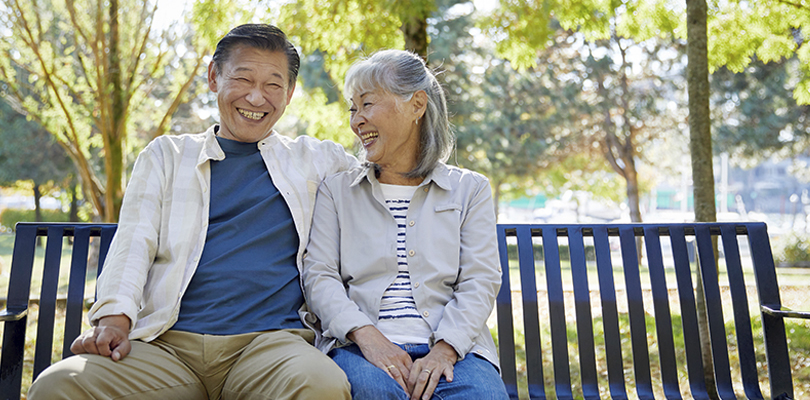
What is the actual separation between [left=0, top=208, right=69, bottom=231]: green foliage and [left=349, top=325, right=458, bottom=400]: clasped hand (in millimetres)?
26516

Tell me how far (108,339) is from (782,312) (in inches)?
109

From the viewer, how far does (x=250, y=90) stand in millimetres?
2695

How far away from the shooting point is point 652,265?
3045mm

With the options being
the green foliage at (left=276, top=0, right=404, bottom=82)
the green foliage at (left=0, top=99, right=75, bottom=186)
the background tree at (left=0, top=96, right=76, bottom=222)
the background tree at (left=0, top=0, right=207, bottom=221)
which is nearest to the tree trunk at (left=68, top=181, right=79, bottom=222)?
the background tree at (left=0, top=96, right=76, bottom=222)

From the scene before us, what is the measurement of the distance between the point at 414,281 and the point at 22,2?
6568 mm

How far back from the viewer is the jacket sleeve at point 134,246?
7.41ft

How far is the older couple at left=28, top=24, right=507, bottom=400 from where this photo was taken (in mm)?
2199

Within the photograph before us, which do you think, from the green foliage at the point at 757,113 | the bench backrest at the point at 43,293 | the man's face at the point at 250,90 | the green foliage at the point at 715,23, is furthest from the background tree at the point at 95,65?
the green foliage at the point at 757,113

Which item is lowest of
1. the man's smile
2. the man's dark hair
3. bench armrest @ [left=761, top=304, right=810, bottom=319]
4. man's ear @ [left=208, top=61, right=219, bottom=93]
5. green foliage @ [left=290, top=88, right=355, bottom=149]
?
bench armrest @ [left=761, top=304, right=810, bottom=319]

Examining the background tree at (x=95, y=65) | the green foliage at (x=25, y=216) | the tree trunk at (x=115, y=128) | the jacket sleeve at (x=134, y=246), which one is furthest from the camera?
the green foliage at (x=25, y=216)

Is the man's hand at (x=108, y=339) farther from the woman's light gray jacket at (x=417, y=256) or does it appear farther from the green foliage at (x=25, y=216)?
the green foliage at (x=25, y=216)

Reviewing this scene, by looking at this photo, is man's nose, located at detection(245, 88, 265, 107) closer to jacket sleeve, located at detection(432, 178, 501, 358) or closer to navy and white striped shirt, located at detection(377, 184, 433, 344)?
navy and white striped shirt, located at detection(377, 184, 433, 344)

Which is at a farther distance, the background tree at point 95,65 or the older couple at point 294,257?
the background tree at point 95,65

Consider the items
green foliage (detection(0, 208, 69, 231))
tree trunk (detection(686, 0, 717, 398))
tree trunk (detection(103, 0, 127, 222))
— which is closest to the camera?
tree trunk (detection(686, 0, 717, 398))
